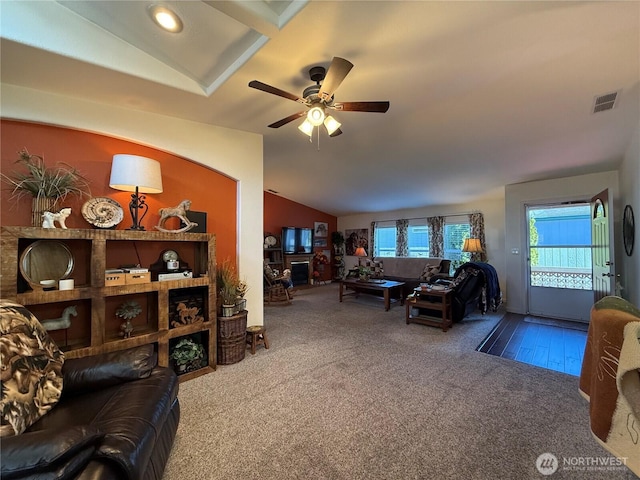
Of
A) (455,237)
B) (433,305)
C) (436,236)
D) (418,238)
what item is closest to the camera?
(433,305)

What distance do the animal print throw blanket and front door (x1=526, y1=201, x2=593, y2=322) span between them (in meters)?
4.46

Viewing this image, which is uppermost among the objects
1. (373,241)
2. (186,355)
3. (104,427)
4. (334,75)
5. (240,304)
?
(334,75)

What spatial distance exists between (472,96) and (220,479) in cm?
376

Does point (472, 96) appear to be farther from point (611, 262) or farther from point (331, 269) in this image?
point (331, 269)

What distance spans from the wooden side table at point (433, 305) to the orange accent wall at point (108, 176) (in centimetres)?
295

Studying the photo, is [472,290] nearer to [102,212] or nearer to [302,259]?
[102,212]

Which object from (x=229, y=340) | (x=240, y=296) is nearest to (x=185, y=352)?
(x=229, y=340)

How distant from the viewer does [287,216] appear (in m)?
8.20

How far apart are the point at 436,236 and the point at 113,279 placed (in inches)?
277

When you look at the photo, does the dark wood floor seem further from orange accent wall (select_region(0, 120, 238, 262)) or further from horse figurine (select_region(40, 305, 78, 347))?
horse figurine (select_region(40, 305, 78, 347))

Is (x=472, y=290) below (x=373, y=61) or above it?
below

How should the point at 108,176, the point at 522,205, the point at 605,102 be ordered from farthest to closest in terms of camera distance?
the point at 522,205
the point at 605,102
the point at 108,176

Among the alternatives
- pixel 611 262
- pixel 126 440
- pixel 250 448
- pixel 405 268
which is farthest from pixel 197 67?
pixel 405 268

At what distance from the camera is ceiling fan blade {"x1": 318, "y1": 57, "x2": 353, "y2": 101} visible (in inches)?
67.6
